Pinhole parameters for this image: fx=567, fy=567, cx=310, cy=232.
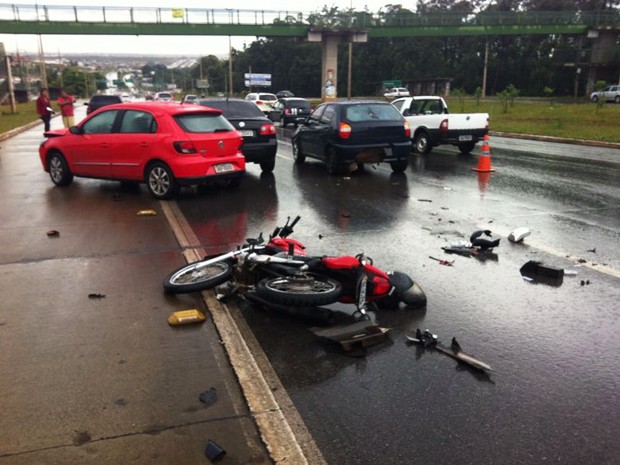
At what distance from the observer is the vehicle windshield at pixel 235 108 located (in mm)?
13336

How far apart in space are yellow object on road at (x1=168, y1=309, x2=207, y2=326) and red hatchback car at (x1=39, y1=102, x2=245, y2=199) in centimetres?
531

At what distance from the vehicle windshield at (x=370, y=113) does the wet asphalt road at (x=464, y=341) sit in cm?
335

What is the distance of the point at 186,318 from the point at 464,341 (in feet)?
7.66

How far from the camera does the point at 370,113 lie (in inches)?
512

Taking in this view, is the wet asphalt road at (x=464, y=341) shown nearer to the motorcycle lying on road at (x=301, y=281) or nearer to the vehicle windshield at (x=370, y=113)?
the motorcycle lying on road at (x=301, y=281)

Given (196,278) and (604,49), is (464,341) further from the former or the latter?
(604,49)

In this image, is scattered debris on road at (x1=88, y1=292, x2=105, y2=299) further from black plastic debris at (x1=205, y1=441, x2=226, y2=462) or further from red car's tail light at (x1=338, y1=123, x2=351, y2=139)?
red car's tail light at (x1=338, y1=123, x2=351, y2=139)

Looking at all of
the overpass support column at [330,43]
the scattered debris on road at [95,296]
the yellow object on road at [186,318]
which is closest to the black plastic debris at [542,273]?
the yellow object on road at [186,318]

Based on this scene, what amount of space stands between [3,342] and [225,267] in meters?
2.07

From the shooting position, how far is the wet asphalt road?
10.7 ft

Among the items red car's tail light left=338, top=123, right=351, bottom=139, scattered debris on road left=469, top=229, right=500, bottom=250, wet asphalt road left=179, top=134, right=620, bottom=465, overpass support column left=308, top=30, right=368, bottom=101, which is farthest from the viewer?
overpass support column left=308, top=30, right=368, bottom=101

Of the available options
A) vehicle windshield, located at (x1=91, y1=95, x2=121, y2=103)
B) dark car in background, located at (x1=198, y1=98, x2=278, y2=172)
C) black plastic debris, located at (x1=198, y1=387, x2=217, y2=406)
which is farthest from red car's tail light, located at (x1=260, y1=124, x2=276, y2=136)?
vehicle windshield, located at (x1=91, y1=95, x2=121, y2=103)

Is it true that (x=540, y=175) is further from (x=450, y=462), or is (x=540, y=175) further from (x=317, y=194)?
(x=450, y=462)

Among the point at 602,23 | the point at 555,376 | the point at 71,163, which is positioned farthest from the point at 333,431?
the point at 602,23
